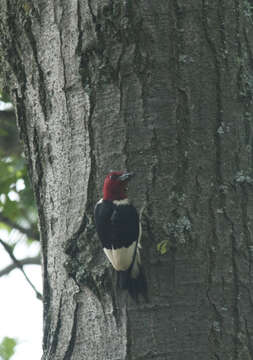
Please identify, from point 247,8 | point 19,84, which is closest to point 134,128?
point 19,84

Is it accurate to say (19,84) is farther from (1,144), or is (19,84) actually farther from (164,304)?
(1,144)

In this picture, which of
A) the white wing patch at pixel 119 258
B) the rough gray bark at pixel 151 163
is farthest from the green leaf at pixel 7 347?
the white wing patch at pixel 119 258

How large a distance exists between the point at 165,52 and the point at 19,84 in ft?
2.29

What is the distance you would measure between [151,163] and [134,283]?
48cm

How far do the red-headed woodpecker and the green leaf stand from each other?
287 centimetres

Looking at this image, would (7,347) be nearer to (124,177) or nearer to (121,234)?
(121,234)

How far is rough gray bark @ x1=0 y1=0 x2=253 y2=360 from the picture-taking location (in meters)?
2.27

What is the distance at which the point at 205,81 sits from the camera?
2.49m

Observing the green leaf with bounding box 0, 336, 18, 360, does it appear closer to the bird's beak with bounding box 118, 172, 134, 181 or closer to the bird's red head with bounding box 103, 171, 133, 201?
the bird's red head with bounding box 103, 171, 133, 201

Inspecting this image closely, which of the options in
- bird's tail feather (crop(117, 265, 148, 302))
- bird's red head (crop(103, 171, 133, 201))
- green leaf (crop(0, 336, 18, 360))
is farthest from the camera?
green leaf (crop(0, 336, 18, 360))

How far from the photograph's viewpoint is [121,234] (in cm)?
249

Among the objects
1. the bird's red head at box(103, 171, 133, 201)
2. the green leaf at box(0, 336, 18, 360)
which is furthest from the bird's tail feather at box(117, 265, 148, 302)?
the green leaf at box(0, 336, 18, 360)

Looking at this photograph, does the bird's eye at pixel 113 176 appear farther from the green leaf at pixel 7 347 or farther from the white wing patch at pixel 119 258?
the green leaf at pixel 7 347

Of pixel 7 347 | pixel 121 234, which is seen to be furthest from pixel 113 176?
pixel 7 347
